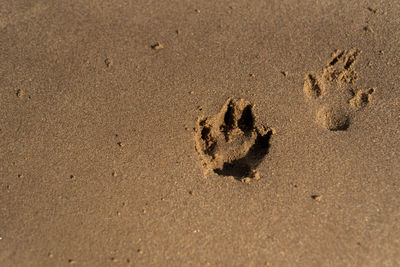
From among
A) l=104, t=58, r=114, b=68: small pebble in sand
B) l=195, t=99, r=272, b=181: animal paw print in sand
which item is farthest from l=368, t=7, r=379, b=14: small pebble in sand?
l=104, t=58, r=114, b=68: small pebble in sand

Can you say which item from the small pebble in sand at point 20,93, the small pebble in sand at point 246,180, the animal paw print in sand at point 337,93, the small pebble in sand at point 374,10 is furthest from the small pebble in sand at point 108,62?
the small pebble in sand at point 374,10

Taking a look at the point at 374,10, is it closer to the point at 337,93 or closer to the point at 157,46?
the point at 337,93

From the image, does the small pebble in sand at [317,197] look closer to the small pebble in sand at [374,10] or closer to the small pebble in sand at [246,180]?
the small pebble in sand at [246,180]

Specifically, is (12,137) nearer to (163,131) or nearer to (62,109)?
(62,109)

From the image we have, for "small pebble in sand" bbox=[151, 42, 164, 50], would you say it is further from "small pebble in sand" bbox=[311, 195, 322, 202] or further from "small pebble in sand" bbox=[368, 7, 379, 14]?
"small pebble in sand" bbox=[368, 7, 379, 14]

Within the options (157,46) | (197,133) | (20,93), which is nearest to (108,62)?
(157,46)

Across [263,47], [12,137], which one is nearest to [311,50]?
[263,47]
